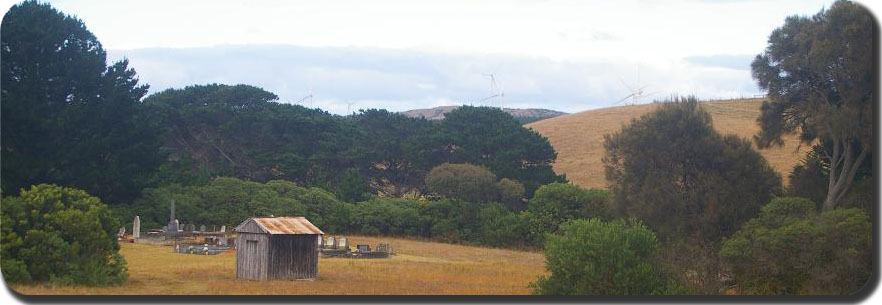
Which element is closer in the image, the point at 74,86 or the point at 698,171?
the point at 698,171

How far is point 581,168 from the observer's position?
285ft

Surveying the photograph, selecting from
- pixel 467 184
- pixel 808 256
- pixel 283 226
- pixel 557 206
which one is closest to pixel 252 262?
→ pixel 283 226

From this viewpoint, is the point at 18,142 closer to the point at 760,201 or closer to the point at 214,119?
the point at 760,201

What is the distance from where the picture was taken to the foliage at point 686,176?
35156 millimetres

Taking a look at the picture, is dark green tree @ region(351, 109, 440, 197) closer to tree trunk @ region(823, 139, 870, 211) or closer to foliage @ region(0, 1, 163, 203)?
foliage @ region(0, 1, 163, 203)

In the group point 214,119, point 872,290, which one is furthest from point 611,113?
point 872,290

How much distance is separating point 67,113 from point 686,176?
26592 millimetres

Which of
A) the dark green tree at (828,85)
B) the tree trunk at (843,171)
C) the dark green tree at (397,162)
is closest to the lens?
the dark green tree at (828,85)

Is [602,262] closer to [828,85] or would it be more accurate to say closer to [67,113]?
[828,85]

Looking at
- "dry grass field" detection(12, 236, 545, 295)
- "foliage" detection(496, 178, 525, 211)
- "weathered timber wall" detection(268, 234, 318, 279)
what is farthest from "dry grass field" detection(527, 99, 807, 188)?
"weathered timber wall" detection(268, 234, 318, 279)

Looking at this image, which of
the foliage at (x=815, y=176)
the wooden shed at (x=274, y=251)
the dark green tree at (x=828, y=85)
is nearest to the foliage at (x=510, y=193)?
the dark green tree at (x=828, y=85)

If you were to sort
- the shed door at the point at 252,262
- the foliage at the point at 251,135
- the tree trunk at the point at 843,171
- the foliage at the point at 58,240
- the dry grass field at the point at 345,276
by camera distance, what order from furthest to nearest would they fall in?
the foliage at the point at 251,135 → the tree trunk at the point at 843,171 → the shed door at the point at 252,262 → the dry grass field at the point at 345,276 → the foliage at the point at 58,240

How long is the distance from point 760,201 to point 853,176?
399 centimetres

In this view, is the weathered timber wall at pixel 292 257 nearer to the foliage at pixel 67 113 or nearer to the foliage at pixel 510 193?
the foliage at pixel 67 113
